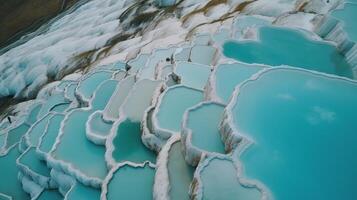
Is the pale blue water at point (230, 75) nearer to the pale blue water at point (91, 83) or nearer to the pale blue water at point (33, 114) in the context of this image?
the pale blue water at point (91, 83)

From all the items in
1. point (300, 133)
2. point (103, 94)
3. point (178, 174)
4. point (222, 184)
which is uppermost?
point (222, 184)

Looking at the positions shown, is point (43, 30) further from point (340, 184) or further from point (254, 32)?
point (340, 184)

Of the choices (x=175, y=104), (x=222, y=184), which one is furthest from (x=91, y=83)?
(x=222, y=184)

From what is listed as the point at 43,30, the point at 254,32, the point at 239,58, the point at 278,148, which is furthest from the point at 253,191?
the point at 43,30

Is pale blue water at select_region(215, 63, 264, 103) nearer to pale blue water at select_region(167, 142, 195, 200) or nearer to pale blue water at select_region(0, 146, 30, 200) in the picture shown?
pale blue water at select_region(167, 142, 195, 200)

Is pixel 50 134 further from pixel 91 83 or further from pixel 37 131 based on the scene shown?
pixel 91 83

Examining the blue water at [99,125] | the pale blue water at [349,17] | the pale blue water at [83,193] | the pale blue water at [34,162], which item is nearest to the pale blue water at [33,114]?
the pale blue water at [34,162]
